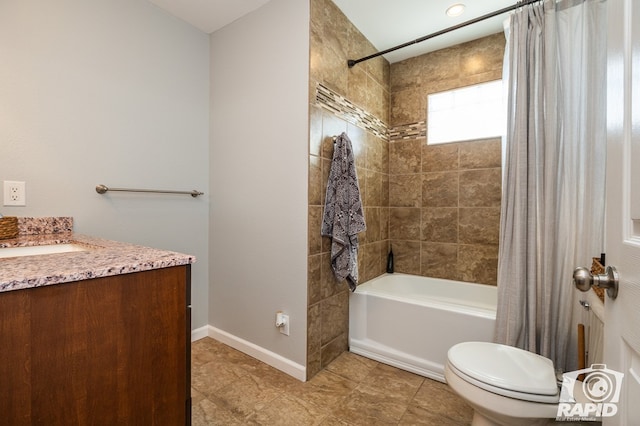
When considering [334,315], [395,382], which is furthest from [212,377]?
[395,382]

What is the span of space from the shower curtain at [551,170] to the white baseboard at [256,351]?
1.18m

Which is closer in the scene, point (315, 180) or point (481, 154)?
point (315, 180)

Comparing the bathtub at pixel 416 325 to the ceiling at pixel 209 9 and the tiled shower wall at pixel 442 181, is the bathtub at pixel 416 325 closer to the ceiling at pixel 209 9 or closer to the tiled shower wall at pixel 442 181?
the tiled shower wall at pixel 442 181

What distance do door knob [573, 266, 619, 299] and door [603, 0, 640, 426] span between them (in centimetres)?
2

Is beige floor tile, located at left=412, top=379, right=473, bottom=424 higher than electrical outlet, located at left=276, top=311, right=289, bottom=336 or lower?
lower

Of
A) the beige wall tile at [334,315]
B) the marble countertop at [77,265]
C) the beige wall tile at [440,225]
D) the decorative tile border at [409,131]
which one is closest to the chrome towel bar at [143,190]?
the marble countertop at [77,265]

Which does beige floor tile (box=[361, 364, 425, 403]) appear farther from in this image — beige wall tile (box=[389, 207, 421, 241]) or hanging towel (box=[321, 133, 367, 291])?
beige wall tile (box=[389, 207, 421, 241])

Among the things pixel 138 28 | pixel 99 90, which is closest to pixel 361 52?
pixel 138 28

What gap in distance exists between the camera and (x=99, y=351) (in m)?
0.72

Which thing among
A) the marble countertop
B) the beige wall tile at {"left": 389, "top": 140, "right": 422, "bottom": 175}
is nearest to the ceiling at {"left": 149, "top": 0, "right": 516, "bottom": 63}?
the beige wall tile at {"left": 389, "top": 140, "right": 422, "bottom": 175}

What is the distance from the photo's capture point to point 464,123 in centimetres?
239

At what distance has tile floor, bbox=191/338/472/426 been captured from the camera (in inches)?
55.1

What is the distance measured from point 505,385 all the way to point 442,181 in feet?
5.65

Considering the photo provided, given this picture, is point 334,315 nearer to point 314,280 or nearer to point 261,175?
point 314,280
